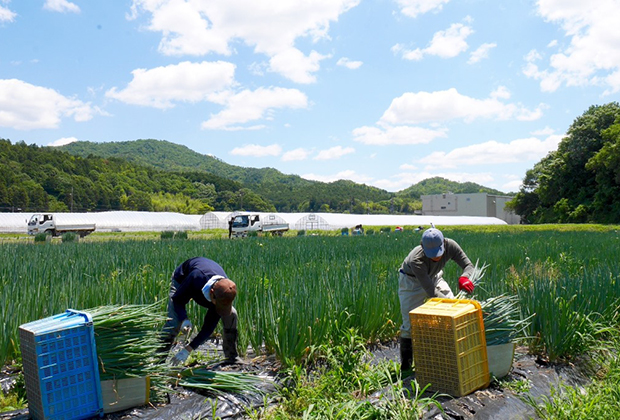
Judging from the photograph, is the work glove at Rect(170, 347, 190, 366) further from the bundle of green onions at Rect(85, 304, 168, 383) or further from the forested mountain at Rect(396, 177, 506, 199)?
the forested mountain at Rect(396, 177, 506, 199)

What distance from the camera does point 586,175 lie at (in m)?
37.5

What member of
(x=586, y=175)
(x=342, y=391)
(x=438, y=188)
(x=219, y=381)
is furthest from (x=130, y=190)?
(x=438, y=188)

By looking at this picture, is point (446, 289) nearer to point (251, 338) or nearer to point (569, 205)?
point (251, 338)

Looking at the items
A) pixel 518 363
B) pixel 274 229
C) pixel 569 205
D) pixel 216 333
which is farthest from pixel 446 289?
pixel 569 205

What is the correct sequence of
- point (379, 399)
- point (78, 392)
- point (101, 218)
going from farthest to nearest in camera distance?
point (101, 218)
point (379, 399)
point (78, 392)

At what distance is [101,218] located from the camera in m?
35.3

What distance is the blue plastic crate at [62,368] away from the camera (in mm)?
2469

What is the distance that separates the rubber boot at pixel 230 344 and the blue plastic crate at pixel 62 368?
1093mm

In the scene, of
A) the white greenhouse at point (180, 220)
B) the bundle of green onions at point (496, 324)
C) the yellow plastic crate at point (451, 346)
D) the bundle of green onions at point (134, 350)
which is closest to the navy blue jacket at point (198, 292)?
the bundle of green onions at point (134, 350)

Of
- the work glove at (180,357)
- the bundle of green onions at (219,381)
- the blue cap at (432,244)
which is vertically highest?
the blue cap at (432,244)

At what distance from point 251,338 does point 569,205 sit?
38804mm

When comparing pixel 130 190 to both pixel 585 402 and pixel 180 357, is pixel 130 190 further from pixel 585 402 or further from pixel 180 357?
pixel 585 402

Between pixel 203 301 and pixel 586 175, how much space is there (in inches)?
1598

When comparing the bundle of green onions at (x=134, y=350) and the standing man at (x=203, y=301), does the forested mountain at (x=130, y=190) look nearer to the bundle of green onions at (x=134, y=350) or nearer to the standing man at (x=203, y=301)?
the standing man at (x=203, y=301)
